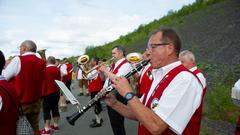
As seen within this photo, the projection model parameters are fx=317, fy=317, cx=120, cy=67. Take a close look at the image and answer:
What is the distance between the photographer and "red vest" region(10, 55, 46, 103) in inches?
225

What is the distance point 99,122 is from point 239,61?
5.85 metres

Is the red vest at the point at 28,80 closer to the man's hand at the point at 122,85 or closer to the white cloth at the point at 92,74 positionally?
the white cloth at the point at 92,74

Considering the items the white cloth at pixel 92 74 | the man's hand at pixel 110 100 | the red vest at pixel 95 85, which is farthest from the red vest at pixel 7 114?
the red vest at pixel 95 85

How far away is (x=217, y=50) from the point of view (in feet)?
43.9

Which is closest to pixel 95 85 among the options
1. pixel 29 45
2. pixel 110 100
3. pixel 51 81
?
pixel 51 81

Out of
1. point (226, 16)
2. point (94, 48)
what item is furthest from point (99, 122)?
point (94, 48)

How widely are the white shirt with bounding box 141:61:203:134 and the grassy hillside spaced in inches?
171

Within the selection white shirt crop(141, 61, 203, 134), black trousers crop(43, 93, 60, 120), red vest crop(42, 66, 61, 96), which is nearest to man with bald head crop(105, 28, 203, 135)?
white shirt crop(141, 61, 203, 134)

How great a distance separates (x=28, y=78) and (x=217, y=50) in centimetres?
957

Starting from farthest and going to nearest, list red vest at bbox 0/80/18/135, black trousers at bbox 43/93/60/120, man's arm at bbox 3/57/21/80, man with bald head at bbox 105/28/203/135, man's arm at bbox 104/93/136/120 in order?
black trousers at bbox 43/93/60/120 → man's arm at bbox 3/57/21/80 → man's arm at bbox 104/93/136/120 → red vest at bbox 0/80/18/135 → man with bald head at bbox 105/28/203/135

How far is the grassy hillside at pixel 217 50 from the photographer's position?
7531 mm

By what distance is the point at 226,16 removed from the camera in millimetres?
17125

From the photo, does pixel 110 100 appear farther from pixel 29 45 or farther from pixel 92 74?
pixel 92 74

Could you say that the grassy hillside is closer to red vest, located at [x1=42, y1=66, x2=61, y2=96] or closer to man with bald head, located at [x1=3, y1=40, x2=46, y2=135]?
man with bald head, located at [x1=3, y1=40, x2=46, y2=135]
